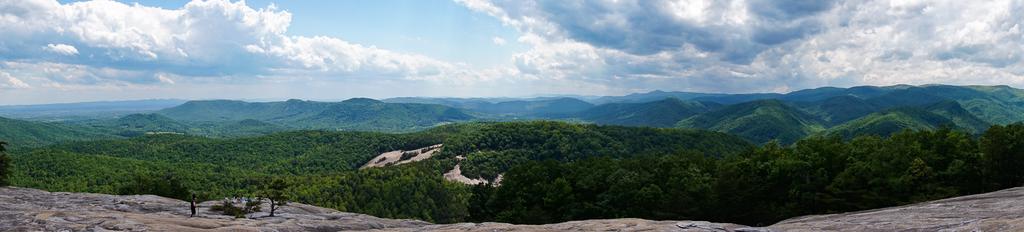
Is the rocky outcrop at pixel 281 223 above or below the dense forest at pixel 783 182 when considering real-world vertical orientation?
above

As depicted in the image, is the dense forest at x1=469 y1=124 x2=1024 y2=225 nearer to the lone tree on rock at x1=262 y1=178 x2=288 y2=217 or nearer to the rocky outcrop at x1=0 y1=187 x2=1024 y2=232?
the rocky outcrop at x1=0 y1=187 x2=1024 y2=232

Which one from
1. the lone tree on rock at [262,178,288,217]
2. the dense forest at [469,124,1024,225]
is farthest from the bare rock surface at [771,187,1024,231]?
the lone tree on rock at [262,178,288,217]

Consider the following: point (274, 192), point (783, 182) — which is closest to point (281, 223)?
point (274, 192)

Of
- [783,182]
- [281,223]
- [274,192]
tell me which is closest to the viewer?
[281,223]

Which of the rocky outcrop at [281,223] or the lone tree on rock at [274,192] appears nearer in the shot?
the rocky outcrop at [281,223]

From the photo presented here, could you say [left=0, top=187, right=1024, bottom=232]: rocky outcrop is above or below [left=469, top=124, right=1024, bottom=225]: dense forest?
above

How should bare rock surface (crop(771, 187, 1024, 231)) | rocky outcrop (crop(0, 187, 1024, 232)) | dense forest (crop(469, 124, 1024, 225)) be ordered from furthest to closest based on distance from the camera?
dense forest (crop(469, 124, 1024, 225))
rocky outcrop (crop(0, 187, 1024, 232))
bare rock surface (crop(771, 187, 1024, 231))

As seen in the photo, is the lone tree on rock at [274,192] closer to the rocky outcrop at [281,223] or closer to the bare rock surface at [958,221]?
the rocky outcrop at [281,223]

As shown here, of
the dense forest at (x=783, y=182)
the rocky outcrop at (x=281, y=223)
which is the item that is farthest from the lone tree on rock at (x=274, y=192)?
the dense forest at (x=783, y=182)

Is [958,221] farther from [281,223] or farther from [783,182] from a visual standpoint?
[783,182]

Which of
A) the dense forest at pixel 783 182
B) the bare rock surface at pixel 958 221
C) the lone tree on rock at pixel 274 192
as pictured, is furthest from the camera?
the dense forest at pixel 783 182

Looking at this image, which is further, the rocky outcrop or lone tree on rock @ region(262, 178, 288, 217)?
lone tree on rock @ region(262, 178, 288, 217)
